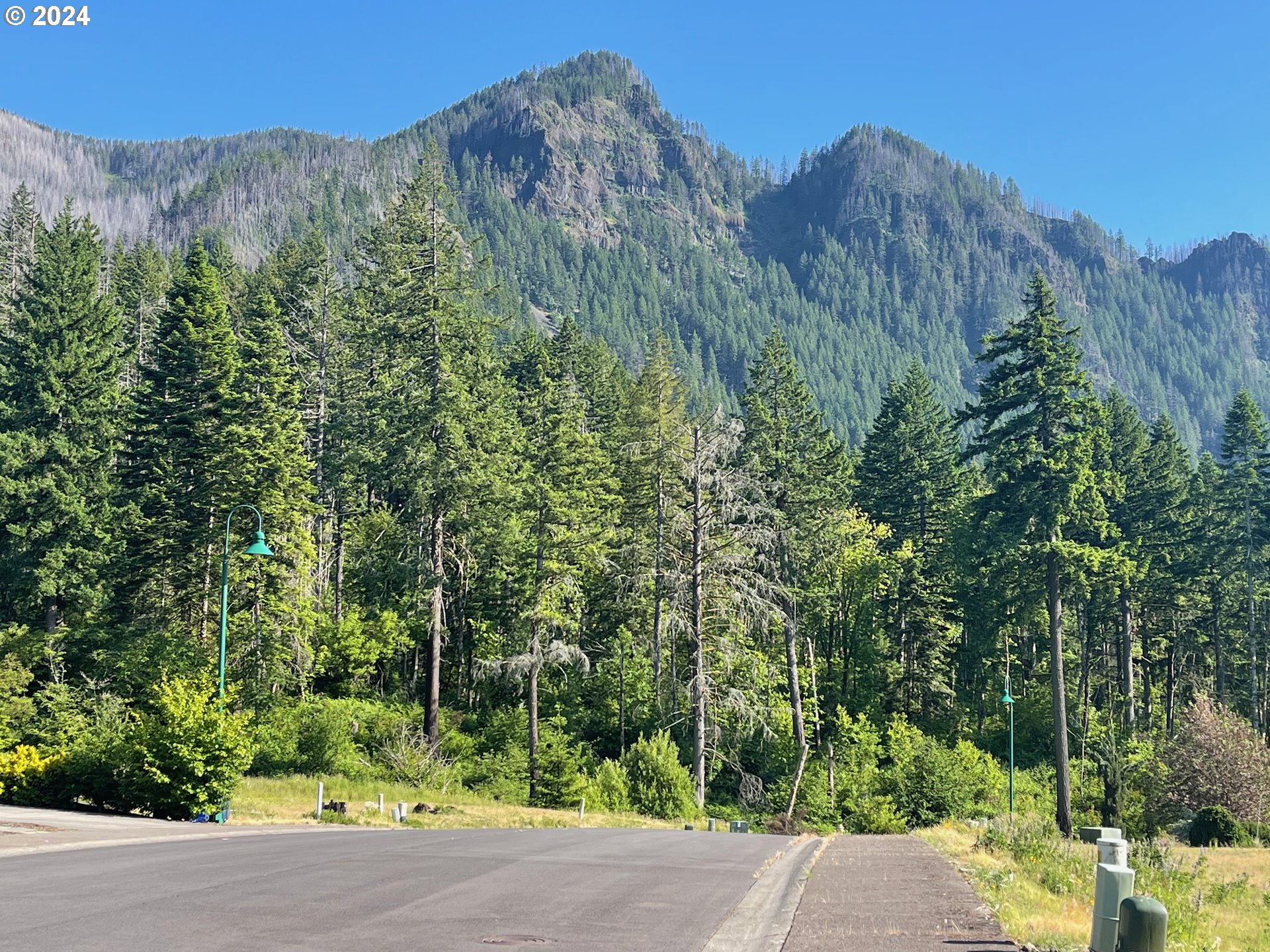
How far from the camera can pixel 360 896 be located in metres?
11.7

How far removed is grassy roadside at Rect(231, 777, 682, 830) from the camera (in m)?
27.4

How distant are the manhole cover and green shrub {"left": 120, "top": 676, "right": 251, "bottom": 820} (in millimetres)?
15708

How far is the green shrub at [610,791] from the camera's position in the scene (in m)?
39.3

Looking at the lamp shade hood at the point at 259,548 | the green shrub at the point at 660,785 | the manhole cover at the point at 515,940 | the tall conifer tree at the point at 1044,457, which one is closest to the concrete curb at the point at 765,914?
the manhole cover at the point at 515,940

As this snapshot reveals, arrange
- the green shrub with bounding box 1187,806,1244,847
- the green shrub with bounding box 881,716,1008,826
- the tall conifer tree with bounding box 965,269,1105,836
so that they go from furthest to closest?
the green shrub with bounding box 881,716,1008,826
the tall conifer tree with bounding box 965,269,1105,836
the green shrub with bounding box 1187,806,1244,847

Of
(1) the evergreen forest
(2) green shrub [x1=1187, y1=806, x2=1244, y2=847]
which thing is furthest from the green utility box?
(2) green shrub [x1=1187, y1=806, x2=1244, y2=847]

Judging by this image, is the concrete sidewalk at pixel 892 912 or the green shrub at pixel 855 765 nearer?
the concrete sidewalk at pixel 892 912

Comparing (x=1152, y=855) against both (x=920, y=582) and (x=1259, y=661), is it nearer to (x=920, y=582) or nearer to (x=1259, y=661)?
(x=920, y=582)

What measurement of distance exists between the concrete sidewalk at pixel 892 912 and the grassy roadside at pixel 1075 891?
30 centimetres

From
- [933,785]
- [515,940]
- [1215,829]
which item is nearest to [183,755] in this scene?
[515,940]

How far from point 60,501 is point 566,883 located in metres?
35.9

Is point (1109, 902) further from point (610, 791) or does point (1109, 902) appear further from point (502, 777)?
point (502, 777)

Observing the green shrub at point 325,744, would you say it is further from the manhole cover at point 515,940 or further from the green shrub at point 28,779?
the manhole cover at point 515,940

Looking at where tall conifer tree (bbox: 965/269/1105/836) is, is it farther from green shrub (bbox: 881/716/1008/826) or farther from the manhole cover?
the manhole cover
